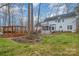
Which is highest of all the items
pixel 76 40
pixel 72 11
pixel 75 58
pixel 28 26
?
pixel 72 11

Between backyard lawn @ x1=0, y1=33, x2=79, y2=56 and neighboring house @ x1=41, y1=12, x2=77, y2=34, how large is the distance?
0.04 m

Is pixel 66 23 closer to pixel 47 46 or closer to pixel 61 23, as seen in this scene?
pixel 61 23

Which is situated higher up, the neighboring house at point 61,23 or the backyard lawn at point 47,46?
the neighboring house at point 61,23

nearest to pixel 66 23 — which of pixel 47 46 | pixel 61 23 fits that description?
pixel 61 23

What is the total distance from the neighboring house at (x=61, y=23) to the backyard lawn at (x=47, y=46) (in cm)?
4

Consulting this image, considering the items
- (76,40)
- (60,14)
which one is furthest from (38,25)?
(76,40)

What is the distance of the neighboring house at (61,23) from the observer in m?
1.49

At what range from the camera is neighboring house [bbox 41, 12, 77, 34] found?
1.49 meters

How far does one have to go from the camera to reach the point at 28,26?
151 centimetres

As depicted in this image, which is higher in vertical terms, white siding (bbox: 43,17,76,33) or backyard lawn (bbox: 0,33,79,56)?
white siding (bbox: 43,17,76,33)

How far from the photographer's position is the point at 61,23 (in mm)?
1487

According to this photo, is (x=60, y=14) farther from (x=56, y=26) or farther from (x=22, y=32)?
(x=22, y=32)

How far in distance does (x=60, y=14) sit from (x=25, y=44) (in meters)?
0.34

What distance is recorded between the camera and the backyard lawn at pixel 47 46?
58.9 inches
